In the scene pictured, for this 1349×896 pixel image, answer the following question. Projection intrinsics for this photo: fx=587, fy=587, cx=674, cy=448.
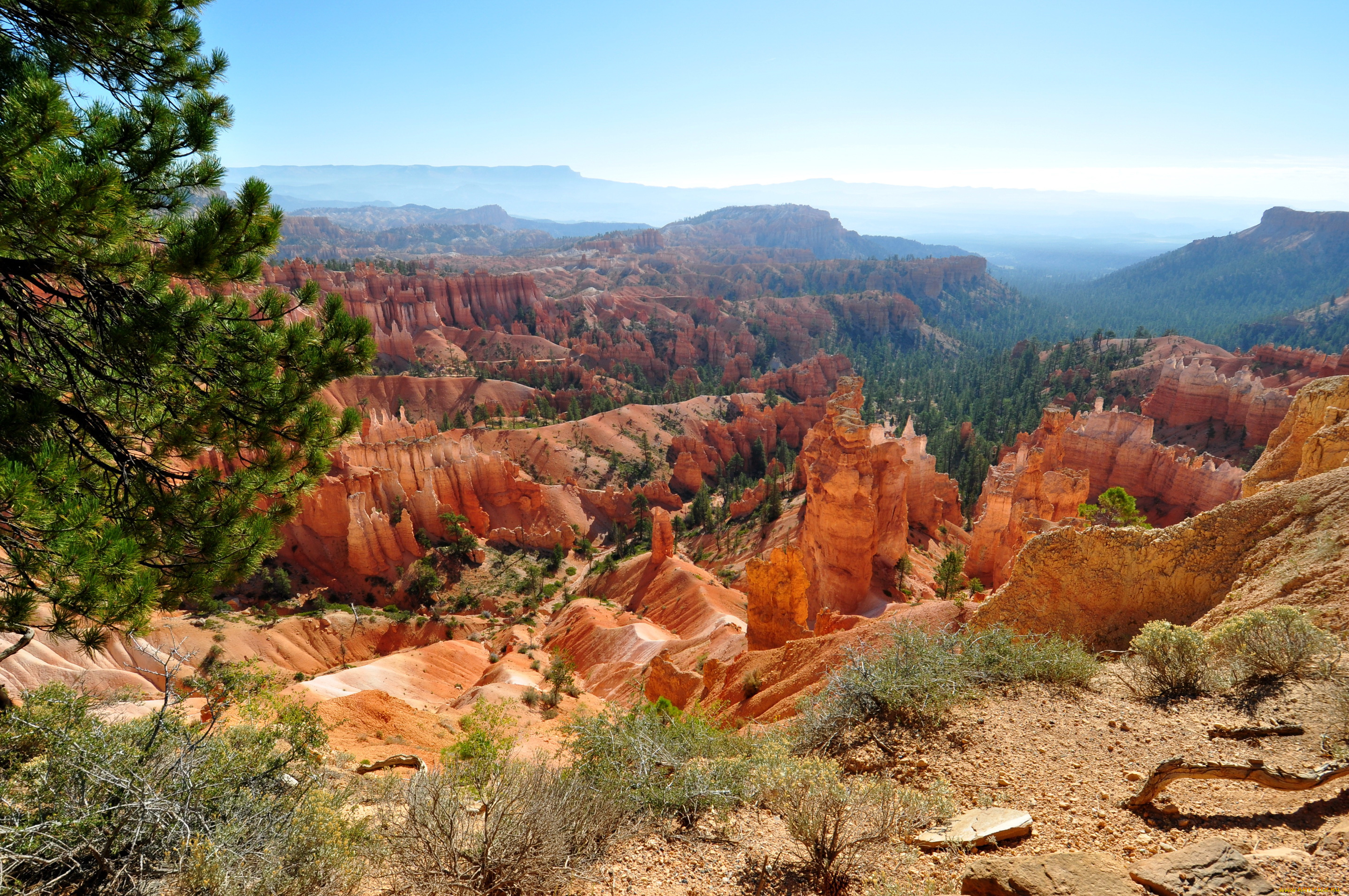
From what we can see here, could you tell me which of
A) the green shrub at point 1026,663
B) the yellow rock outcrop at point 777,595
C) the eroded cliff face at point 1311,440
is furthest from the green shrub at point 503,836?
the eroded cliff face at point 1311,440

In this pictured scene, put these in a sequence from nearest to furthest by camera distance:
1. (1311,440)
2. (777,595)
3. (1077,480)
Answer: (1311,440) → (777,595) → (1077,480)

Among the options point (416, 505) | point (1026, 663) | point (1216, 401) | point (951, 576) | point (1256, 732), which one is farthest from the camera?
point (1216, 401)

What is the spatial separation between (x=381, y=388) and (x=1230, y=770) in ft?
255

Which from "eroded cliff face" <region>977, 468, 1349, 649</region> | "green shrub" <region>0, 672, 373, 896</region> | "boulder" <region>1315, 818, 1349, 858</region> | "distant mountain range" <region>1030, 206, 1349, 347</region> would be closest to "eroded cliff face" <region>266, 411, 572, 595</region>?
"green shrub" <region>0, 672, 373, 896</region>

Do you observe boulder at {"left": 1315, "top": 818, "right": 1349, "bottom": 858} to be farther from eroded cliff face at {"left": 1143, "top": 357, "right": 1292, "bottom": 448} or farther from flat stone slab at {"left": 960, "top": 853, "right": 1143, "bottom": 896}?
eroded cliff face at {"left": 1143, "top": 357, "right": 1292, "bottom": 448}

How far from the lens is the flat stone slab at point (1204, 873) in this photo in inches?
155

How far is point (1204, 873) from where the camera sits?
13.4 feet

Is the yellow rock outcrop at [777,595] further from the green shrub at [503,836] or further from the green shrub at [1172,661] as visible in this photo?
the green shrub at [503,836]

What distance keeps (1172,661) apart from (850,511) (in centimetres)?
2107

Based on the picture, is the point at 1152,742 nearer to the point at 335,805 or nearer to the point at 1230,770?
the point at 1230,770

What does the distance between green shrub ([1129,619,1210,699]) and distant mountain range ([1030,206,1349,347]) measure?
5986 inches

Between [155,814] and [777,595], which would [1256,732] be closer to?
[155,814]

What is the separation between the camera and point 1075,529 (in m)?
13.7

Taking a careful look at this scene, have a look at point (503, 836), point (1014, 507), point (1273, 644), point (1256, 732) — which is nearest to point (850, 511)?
point (1014, 507)
